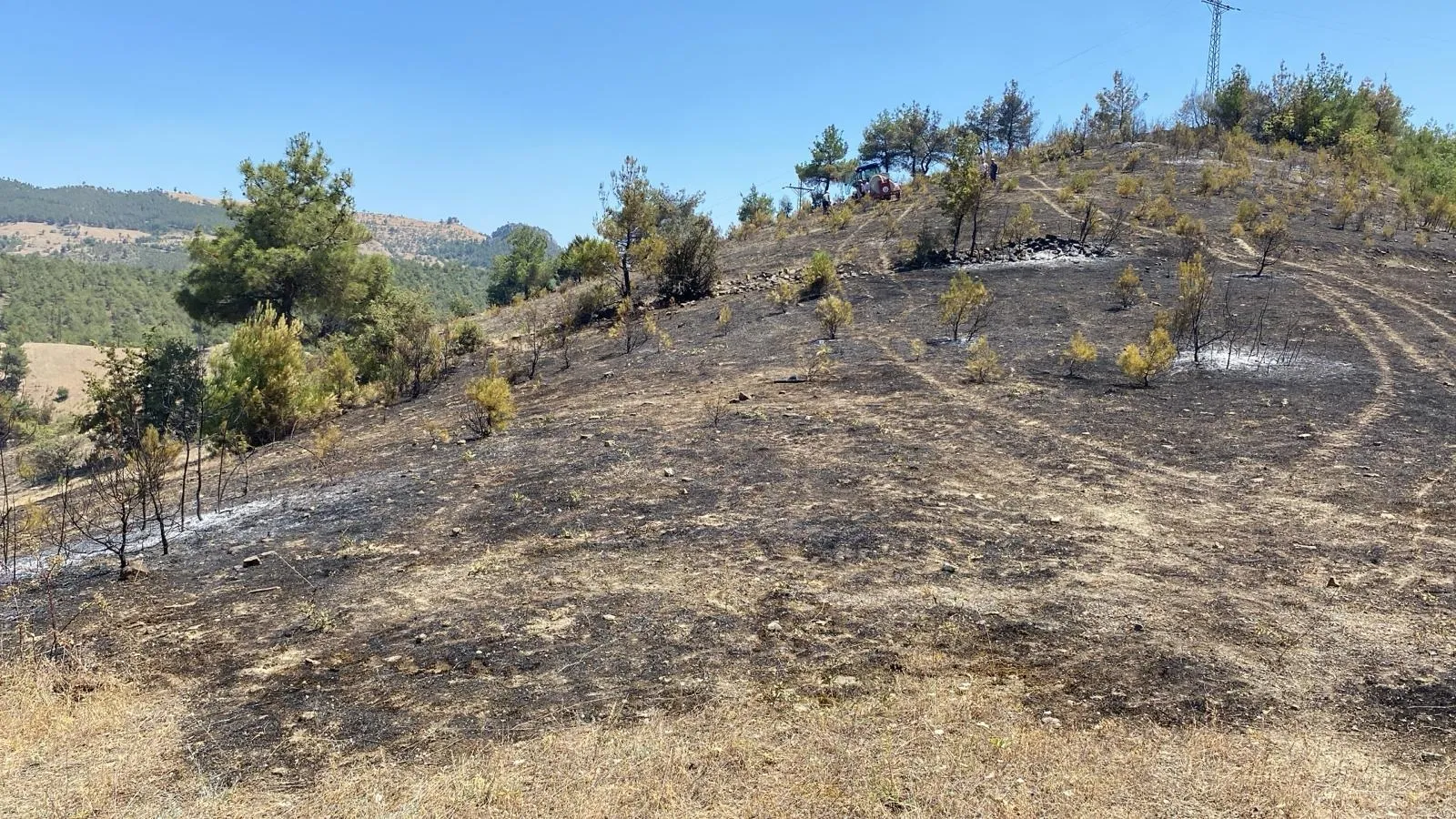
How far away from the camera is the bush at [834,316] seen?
15.8 m

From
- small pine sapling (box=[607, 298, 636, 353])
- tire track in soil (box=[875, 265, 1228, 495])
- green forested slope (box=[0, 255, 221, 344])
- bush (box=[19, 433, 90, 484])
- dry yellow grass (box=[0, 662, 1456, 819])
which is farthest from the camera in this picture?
green forested slope (box=[0, 255, 221, 344])

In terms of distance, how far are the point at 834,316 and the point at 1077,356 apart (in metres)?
5.16

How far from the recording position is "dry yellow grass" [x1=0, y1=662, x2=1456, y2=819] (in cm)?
335

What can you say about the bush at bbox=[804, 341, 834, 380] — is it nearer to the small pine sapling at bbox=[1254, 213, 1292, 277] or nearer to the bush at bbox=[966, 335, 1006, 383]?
the bush at bbox=[966, 335, 1006, 383]

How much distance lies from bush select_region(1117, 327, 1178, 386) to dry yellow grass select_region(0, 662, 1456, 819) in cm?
816

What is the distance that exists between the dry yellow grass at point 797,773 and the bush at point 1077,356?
880 centimetres

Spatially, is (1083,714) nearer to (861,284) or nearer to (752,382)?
(752,382)

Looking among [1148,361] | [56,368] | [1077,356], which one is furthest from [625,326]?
[56,368]

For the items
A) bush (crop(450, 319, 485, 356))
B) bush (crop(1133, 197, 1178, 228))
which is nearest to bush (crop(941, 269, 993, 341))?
bush (crop(1133, 197, 1178, 228))

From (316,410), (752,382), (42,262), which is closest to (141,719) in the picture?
(752,382)

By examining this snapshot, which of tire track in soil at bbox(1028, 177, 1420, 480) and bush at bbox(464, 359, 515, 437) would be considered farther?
bush at bbox(464, 359, 515, 437)

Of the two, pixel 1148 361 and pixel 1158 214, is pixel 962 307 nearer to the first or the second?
pixel 1148 361

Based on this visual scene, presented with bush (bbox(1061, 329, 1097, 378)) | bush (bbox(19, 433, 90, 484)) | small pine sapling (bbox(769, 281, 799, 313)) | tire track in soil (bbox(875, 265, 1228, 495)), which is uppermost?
small pine sapling (bbox(769, 281, 799, 313))

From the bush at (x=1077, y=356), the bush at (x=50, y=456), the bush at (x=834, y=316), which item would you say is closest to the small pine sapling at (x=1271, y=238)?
the bush at (x=1077, y=356)
